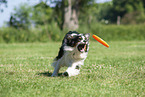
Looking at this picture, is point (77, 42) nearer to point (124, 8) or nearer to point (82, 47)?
point (82, 47)

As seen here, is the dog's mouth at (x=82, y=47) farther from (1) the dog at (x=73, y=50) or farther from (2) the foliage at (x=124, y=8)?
(2) the foliage at (x=124, y=8)

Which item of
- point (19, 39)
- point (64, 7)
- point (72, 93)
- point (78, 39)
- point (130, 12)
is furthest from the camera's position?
point (130, 12)

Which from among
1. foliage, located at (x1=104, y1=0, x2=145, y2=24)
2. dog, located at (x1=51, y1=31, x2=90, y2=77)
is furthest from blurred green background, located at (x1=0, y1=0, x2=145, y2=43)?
foliage, located at (x1=104, y1=0, x2=145, y2=24)

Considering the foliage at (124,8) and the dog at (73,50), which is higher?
the foliage at (124,8)

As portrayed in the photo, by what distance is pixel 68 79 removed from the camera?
518 cm

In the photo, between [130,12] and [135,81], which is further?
[130,12]

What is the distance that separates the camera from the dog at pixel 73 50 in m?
4.78

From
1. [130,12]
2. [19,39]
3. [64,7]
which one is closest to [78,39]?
[19,39]

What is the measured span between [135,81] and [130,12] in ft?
196

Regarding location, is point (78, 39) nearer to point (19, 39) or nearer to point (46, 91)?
point (46, 91)

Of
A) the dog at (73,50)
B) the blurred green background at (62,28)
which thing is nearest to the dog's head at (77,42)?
the dog at (73,50)

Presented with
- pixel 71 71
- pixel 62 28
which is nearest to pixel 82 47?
pixel 71 71

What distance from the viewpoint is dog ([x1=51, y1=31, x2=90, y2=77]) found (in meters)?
4.78

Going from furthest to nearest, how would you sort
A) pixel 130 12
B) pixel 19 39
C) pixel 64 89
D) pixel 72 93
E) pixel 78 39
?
pixel 130 12
pixel 19 39
pixel 78 39
pixel 64 89
pixel 72 93
